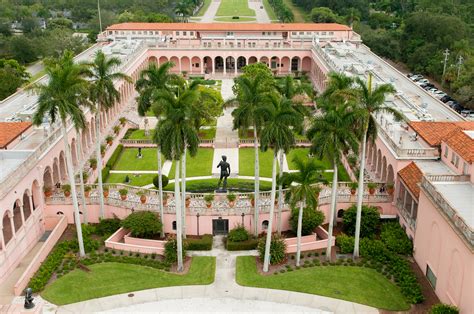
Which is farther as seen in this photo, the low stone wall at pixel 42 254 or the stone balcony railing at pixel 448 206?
the low stone wall at pixel 42 254

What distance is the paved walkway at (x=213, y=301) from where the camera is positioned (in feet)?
119

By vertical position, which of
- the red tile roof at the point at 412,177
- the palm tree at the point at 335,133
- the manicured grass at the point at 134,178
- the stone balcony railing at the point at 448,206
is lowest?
the manicured grass at the point at 134,178

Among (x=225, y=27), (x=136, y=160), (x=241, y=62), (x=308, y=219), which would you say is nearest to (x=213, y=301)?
(x=308, y=219)

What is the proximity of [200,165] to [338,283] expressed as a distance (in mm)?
27507

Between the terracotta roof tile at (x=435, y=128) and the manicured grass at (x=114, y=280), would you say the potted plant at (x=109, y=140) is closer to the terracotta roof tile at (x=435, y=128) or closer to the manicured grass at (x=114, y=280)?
the manicured grass at (x=114, y=280)

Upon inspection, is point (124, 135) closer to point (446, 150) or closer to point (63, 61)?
point (63, 61)

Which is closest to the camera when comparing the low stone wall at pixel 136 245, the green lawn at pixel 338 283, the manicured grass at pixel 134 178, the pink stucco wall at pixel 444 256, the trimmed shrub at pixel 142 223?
the pink stucco wall at pixel 444 256

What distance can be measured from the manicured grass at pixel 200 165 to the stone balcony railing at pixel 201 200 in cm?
1069

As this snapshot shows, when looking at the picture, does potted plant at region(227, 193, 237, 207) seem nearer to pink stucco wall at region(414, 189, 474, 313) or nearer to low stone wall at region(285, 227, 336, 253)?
low stone wall at region(285, 227, 336, 253)

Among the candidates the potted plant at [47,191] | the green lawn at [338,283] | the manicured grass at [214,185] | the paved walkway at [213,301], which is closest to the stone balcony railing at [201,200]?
the potted plant at [47,191]

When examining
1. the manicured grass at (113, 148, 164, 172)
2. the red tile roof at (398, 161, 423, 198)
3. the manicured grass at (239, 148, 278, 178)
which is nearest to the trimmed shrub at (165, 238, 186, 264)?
the manicured grass at (239, 148, 278, 178)

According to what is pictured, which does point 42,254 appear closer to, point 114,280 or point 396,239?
point 114,280

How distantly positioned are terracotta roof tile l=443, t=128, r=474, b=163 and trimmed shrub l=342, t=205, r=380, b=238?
27.2 ft

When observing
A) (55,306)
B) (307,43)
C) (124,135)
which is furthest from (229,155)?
(307,43)
